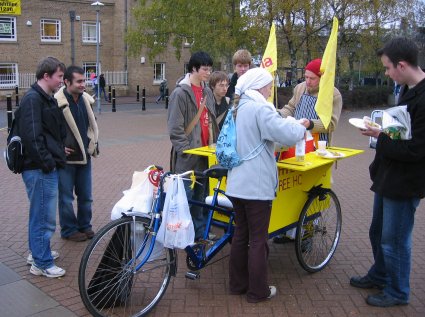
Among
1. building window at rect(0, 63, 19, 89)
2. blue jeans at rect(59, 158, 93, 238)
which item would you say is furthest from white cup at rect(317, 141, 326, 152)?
building window at rect(0, 63, 19, 89)

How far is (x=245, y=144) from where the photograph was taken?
12.0 feet

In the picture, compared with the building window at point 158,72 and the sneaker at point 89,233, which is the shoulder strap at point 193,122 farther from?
the building window at point 158,72

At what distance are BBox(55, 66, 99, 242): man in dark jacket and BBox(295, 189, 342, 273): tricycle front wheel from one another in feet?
7.61

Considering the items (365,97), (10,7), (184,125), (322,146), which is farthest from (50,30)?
(322,146)

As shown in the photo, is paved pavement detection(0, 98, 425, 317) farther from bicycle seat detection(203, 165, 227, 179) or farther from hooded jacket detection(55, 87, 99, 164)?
bicycle seat detection(203, 165, 227, 179)

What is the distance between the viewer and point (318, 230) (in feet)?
15.5

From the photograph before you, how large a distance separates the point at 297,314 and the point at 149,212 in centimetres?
139

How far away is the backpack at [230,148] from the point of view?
12.0ft

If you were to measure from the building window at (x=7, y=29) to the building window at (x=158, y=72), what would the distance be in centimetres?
933

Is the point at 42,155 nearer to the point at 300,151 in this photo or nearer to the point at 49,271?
the point at 49,271

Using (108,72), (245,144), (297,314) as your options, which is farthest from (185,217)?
(108,72)

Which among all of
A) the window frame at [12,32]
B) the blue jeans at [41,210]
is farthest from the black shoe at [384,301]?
the window frame at [12,32]

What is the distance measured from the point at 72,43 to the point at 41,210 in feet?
85.8

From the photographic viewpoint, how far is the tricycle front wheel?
14.5ft
